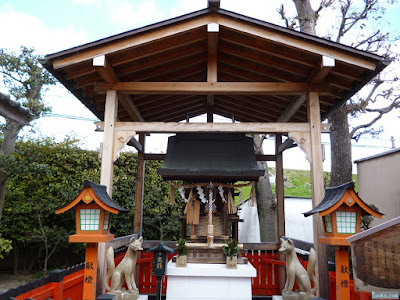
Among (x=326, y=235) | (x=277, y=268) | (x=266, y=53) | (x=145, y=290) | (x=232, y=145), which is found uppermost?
(x=266, y=53)

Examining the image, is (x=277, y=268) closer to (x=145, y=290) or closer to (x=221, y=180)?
(x=221, y=180)

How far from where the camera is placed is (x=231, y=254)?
17.9 ft

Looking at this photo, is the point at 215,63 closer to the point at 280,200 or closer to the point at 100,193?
the point at 100,193

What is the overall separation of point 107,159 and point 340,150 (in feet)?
22.6

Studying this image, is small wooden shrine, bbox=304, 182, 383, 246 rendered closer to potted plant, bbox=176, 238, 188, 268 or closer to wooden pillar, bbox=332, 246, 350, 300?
wooden pillar, bbox=332, 246, 350, 300

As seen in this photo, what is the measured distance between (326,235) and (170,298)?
2.71 meters

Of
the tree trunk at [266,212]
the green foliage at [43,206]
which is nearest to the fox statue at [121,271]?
the green foliage at [43,206]

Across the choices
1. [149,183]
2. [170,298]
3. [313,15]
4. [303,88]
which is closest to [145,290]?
[170,298]

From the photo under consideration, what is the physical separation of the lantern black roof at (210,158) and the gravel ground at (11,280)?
6090mm

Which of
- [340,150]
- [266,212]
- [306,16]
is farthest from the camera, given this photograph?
[266,212]

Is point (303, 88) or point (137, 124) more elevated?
point (303, 88)

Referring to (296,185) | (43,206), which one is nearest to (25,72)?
(43,206)

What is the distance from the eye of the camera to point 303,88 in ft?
17.8

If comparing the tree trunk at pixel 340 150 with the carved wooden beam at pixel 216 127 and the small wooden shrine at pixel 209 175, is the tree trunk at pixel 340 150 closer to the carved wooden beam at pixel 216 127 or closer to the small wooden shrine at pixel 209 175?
the small wooden shrine at pixel 209 175
